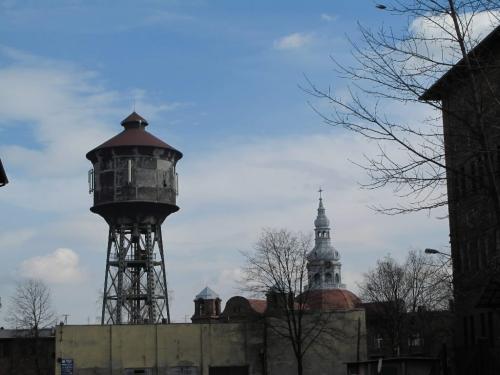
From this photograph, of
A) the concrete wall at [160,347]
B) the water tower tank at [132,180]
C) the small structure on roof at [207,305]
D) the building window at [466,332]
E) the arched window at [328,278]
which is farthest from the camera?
the arched window at [328,278]

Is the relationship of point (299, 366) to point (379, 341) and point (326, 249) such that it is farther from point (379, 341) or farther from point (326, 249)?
point (326, 249)

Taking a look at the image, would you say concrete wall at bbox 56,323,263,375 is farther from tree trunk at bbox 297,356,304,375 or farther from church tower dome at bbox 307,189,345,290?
church tower dome at bbox 307,189,345,290

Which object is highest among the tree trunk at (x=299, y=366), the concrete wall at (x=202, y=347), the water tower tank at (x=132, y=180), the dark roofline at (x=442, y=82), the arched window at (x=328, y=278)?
the water tower tank at (x=132, y=180)

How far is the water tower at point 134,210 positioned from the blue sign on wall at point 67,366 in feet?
27.6

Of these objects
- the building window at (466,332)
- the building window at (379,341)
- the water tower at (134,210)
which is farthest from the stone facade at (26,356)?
A: the building window at (379,341)

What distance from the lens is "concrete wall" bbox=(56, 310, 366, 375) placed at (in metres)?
59.0

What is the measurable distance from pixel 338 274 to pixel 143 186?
77672 mm

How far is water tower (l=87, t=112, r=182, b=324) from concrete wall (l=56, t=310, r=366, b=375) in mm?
6851

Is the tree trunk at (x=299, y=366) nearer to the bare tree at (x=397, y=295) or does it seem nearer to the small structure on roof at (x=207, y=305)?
the bare tree at (x=397, y=295)

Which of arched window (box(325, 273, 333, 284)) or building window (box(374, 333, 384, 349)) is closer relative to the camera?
building window (box(374, 333, 384, 349))

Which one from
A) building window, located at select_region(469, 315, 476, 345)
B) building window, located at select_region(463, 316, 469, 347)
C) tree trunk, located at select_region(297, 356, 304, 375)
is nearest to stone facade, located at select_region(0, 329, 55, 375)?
tree trunk, located at select_region(297, 356, 304, 375)

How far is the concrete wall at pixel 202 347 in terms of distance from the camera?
2324 inches

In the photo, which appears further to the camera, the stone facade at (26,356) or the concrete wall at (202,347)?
the stone facade at (26,356)

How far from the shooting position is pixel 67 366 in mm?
58250
